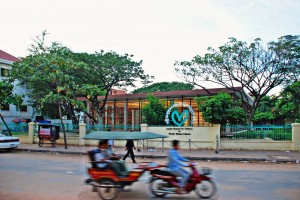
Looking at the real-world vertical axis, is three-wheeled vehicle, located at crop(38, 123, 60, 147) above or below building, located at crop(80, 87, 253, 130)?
below

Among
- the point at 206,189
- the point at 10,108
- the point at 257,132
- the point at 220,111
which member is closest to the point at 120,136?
the point at 206,189

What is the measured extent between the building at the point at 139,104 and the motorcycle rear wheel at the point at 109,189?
1924 cm

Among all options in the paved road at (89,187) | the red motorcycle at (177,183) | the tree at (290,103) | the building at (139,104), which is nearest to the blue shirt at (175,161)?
the red motorcycle at (177,183)

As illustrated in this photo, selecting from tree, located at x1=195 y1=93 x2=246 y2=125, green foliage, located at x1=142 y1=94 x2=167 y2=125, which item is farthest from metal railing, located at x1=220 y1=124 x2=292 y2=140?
green foliage, located at x1=142 y1=94 x2=167 y2=125

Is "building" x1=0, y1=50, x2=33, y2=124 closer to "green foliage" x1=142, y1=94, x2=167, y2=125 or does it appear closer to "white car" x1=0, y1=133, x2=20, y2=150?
"white car" x1=0, y1=133, x2=20, y2=150

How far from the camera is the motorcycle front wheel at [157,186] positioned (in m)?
8.08

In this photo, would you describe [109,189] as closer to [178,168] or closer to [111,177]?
[111,177]

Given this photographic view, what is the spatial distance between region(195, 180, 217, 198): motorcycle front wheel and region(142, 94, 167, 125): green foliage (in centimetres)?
1783

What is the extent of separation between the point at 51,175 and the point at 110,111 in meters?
23.7

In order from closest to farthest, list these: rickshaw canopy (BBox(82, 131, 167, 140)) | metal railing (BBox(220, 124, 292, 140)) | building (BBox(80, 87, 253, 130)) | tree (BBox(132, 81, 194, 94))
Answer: rickshaw canopy (BBox(82, 131, 167, 140)) → metal railing (BBox(220, 124, 292, 140)) → building (BBox(80, 87, 253, 130)) → tree (BBox(132, 81, 194, 94))

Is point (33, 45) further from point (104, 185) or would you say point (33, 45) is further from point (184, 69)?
point (104, 185)

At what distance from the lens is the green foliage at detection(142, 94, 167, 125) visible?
2606 centimetres

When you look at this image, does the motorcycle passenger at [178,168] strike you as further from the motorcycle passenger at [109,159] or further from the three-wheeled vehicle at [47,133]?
the three-wheeled vehicle at [47,133]

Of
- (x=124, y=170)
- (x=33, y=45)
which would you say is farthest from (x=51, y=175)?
(x=33, y=45)
